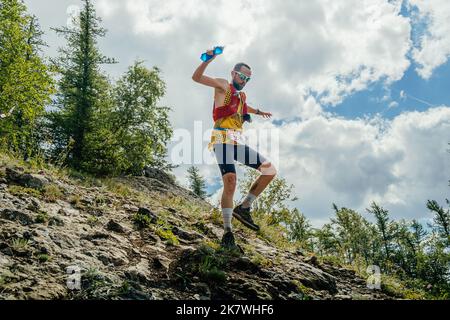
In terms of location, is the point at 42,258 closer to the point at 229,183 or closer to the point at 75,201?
the point at 75,201

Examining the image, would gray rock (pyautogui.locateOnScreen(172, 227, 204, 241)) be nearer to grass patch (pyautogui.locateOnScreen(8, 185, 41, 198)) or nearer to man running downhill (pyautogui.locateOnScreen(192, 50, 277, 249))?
man running downhill (pyautogui.locateOnScreen(192, 50, 277, 249))

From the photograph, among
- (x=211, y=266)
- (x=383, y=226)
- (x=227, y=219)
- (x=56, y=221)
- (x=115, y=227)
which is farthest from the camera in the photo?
(x=383, y=226)

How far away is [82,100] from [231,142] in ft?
59.5

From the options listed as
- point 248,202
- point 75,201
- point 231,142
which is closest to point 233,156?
point 231,142

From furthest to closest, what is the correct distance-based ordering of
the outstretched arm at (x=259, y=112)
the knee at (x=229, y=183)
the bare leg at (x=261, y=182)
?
1. the outstretched arm at (x=259, y=112)
2. the bare leg at (x=261, y=182)
3. the knee at (x=229, y=183)

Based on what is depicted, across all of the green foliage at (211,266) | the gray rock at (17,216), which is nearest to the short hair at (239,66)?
the green foliage at (211,266)

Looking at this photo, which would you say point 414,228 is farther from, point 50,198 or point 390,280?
point 50,198

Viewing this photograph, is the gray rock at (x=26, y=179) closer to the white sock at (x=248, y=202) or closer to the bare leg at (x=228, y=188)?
the bare leg at (x=228, y=188)

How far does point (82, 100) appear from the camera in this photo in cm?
2134

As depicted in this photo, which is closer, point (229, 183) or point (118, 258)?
point (118, 258)

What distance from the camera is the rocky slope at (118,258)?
3.35 metres

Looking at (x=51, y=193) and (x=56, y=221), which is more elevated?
(x=51, y=193)

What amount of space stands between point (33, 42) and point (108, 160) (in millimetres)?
15214

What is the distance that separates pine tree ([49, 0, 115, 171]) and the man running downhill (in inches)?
604
